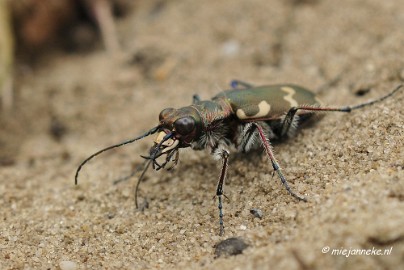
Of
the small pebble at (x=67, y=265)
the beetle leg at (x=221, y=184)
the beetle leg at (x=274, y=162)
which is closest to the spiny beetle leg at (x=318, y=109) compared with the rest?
the beetle leg at (x=274, y=162)

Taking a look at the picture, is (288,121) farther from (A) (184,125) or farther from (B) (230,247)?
(B) (230,247)

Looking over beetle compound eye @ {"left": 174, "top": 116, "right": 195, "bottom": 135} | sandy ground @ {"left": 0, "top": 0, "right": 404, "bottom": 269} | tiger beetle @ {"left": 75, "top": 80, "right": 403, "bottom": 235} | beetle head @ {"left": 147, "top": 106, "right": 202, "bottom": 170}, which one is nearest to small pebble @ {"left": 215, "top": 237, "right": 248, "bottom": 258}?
sandy ground @ {"left": 0, "top": 0, "right": 404, "bottom": 269}

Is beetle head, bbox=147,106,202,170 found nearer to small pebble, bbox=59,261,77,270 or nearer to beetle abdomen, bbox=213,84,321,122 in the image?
beetle abdomen, bbox=213,84,321,122

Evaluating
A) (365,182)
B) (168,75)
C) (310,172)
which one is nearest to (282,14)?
(168,75)

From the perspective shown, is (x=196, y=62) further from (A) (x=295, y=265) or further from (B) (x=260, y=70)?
(A) (x=295, y=265)

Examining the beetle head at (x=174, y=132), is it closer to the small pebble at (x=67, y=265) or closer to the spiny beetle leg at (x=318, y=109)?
the spiny beetle leg at (x=318, y=109)
